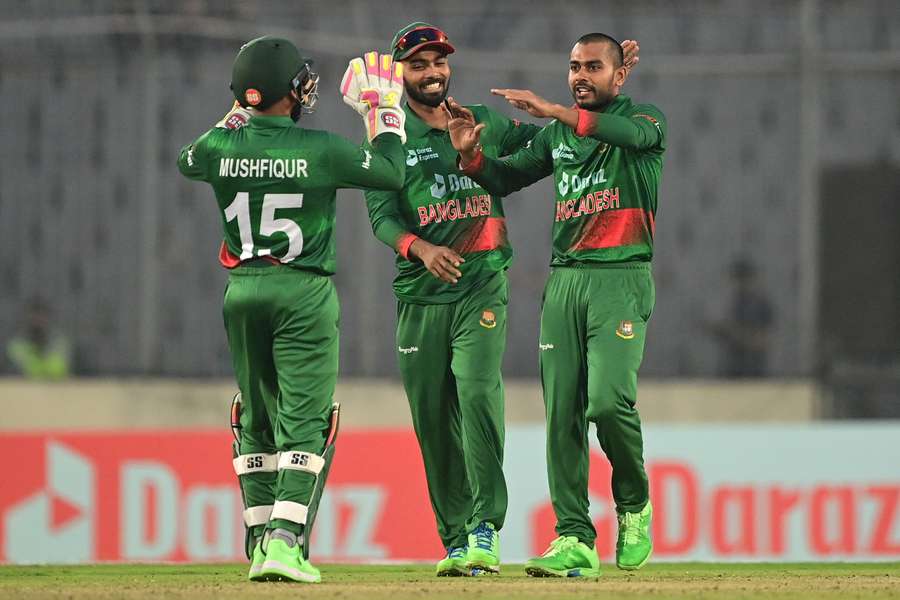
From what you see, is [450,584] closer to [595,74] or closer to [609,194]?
[609,194]

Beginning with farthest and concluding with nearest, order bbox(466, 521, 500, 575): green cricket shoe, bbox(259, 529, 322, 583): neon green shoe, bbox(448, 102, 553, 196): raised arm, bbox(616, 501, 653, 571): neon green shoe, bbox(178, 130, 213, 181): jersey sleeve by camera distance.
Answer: bbox(448, 102, 553, 196): raised arm, bbox(466, 521, 500, 575): green cricket shoe, bbox(616, 501, 653, 571): neon green shoe, bbox(178, 130, 213, 181): jersey sleeve, bbox(259, 529, 322, 583): neon green shoe

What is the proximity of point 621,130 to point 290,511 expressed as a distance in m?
2.16

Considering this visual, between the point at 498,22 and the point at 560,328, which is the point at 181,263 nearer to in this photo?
the point at 498,22

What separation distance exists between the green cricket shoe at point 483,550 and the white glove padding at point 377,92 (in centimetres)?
181

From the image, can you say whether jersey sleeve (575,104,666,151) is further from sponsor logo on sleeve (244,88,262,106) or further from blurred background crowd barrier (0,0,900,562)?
blurred background crowd barrier (0,0,900,562)

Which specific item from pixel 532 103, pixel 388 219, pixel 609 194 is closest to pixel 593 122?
pixel 532 103

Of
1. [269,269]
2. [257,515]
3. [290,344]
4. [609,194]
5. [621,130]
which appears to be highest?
Answer: [621,130]

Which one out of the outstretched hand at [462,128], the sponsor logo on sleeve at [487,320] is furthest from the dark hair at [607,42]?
the sponsor logo on sleeve at [487,320]

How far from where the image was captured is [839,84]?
15750 millimetres

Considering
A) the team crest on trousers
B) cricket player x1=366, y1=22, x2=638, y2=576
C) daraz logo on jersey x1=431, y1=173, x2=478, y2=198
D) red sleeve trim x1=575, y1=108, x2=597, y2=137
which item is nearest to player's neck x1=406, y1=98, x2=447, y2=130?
cricket player x1=366, y1=22, x2=638, y2=576

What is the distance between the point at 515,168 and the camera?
819 centimetres

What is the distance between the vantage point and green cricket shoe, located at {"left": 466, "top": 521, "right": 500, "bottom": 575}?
793 centimetres

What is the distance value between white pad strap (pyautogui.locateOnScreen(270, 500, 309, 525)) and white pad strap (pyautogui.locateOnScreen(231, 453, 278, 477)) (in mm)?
427

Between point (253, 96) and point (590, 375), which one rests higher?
point (253, 96)
